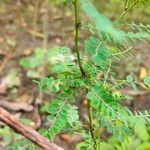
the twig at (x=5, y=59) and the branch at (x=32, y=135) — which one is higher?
the branch at (x=32, y=135)

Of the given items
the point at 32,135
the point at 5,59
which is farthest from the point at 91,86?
the point at 5,59

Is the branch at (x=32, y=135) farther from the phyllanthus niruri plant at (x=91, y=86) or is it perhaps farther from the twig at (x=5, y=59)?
the twig at (x=5, y=59)

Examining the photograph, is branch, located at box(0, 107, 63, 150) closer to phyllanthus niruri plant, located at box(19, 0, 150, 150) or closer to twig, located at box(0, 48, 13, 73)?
phyllanthus niruri plant, located at box(19, 0, 150, 150)

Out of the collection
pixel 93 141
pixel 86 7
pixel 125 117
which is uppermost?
pixel 86 7

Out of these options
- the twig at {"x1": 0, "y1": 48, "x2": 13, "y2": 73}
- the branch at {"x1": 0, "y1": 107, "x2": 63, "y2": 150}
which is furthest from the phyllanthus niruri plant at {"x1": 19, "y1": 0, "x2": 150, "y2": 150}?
the twig at {"x1": 0, "y1": 48, "x2": 13, "y2": 73}

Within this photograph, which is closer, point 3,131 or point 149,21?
point 3,131

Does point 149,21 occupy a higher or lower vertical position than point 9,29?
higher

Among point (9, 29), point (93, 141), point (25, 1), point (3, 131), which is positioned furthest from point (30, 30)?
point (93, 141)

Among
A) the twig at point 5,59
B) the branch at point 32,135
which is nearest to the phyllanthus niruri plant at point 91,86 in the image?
the branch at point 32,135

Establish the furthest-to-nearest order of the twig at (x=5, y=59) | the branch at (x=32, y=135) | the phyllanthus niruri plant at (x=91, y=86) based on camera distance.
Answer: the twig at (x=5, y=59), the phyllanthus niruri plant at (x=91, y=86), the branch at (x=32, y=135)

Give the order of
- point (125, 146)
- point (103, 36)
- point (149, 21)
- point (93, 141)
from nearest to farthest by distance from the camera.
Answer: point (103, 36) → point (93, 141) → point (125, 146) → point (149, 21)

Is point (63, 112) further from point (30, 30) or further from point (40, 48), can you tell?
point (30, 30)
